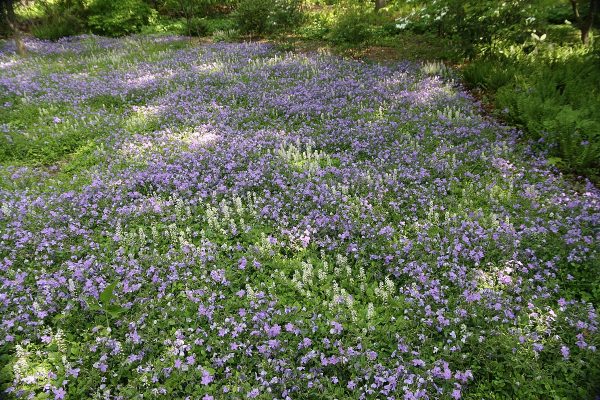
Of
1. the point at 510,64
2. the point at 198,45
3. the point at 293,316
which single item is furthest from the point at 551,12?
the point at 293,316

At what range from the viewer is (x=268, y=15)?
18.5m

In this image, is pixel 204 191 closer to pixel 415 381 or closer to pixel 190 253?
pixel 190 253

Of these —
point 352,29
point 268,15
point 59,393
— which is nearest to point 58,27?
point 268,15

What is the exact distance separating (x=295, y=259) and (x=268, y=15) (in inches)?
650

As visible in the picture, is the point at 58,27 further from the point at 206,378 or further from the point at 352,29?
the point at 206,378

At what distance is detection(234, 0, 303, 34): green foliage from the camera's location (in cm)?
1786

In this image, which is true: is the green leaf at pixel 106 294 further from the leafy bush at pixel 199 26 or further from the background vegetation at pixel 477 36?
the leafy bush at pixel 199 26

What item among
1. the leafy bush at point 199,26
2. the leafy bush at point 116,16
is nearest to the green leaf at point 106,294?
the leafy bush at point 199,26

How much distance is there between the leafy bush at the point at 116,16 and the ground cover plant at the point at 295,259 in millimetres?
15847

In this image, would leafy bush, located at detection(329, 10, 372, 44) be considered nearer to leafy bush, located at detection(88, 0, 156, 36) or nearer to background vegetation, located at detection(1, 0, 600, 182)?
background vegetation, located at detection(1, 0, 600, 182)

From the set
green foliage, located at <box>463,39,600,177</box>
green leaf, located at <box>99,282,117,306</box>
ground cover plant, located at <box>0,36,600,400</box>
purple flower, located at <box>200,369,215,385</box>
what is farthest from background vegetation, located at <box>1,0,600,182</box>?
green leaf, located at <box>99,282,117,306</box>

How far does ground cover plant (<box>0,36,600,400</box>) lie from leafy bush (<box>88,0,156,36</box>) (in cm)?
1585

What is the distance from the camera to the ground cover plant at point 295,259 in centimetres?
386

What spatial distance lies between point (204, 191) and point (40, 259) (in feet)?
8.53
